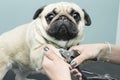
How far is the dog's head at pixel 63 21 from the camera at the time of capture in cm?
103

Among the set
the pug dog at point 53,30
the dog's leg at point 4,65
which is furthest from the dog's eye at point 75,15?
the dog's leg at point 4,65

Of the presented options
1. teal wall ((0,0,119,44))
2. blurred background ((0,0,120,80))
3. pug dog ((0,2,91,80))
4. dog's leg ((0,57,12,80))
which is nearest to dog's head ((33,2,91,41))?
pug dog ((0,2,91,80))

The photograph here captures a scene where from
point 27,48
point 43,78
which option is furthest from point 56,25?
point 43,78

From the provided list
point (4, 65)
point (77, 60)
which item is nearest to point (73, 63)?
point (77, 60)

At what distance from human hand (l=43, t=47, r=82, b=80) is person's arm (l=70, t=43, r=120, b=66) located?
59 millimetres

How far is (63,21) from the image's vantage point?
103 cm

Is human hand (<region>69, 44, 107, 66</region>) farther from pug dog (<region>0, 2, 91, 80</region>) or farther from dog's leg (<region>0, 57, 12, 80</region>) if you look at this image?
dog's leg (<region>0, 57, 12, 80</region>)

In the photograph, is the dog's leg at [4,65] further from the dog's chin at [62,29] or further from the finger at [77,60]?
the finger at [77,60]

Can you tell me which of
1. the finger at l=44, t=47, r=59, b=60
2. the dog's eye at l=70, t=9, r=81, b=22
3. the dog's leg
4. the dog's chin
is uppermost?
the dog's eye at l=70, t=9, r=81, b=22

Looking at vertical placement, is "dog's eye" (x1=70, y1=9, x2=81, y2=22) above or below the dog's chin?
above

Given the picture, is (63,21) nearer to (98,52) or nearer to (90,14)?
→ (98,52)

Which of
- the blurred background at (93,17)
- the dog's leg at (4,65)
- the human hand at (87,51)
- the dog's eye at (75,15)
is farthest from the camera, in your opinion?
the blurred background at (93,17)

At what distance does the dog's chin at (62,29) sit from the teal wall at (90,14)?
79cm

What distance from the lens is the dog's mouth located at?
1.02 metres
